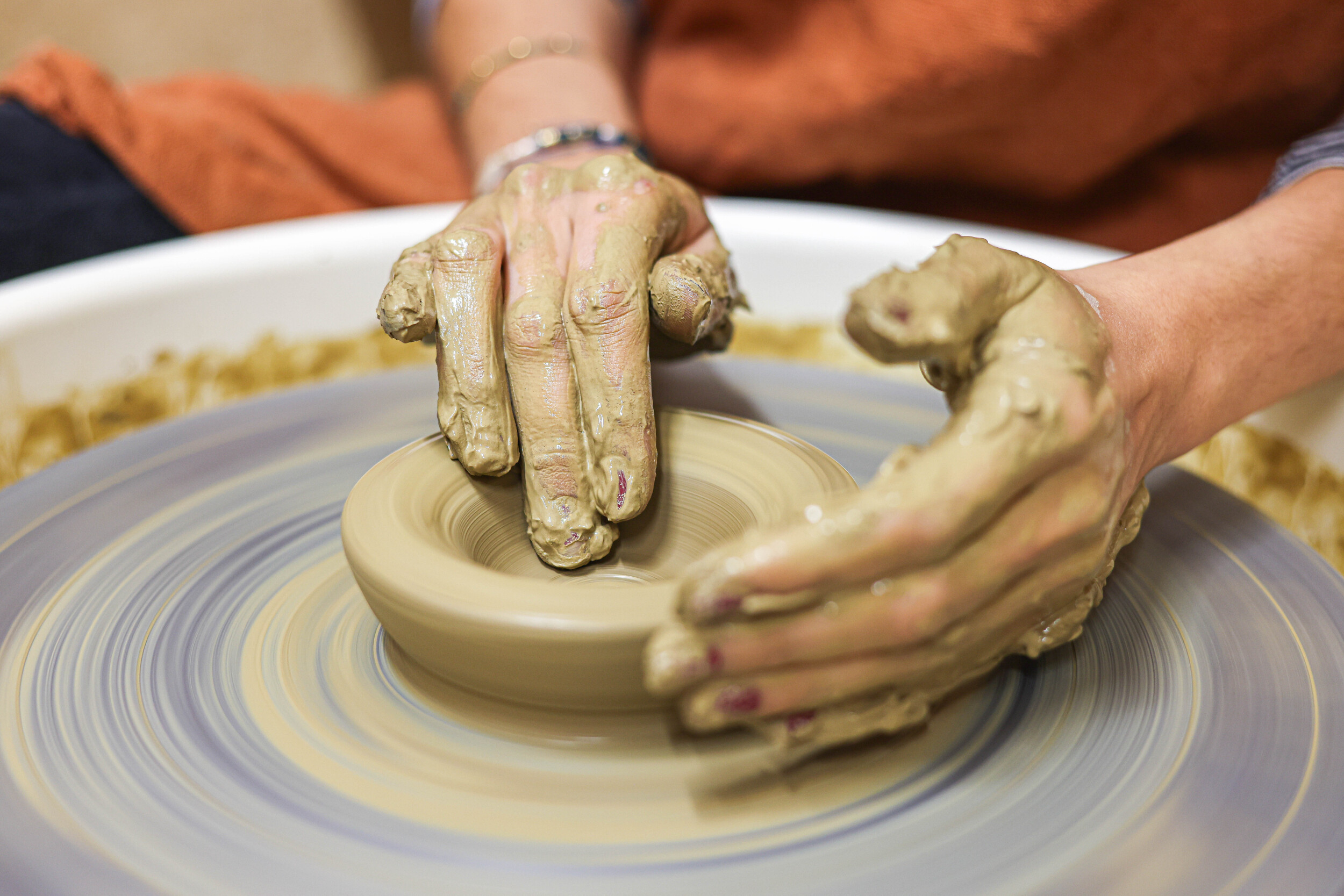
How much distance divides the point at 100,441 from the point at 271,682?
1.93 ft

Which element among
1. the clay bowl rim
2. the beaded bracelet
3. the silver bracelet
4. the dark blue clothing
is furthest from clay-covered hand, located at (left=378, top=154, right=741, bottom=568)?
the dark blue clothing

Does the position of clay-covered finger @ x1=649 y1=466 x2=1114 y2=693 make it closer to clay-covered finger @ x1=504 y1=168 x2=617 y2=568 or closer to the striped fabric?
clay-covered finger @ x1=504 y1=168 x2=617 y2=568

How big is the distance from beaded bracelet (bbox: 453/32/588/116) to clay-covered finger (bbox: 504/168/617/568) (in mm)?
741

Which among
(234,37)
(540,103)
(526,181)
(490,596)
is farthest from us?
(234,37)

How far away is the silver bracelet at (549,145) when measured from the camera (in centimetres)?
128

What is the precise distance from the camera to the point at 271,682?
742mm

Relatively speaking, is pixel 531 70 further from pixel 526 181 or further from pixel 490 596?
pixel 490 596

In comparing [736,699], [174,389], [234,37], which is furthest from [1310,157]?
[234,37]

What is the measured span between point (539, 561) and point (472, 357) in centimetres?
19

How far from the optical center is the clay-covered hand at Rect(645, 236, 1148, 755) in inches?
20.3

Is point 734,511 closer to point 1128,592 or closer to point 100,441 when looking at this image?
point 1128,592

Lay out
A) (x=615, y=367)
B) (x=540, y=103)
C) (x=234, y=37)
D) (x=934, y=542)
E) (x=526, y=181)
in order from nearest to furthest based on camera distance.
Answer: (x=934, y=542), (x=615, y=367), (x=526, y=181), (x=540, y=103), (x=234, y=37)

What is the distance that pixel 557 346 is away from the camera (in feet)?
2.64

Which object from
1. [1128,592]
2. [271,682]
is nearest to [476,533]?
[271,682]
